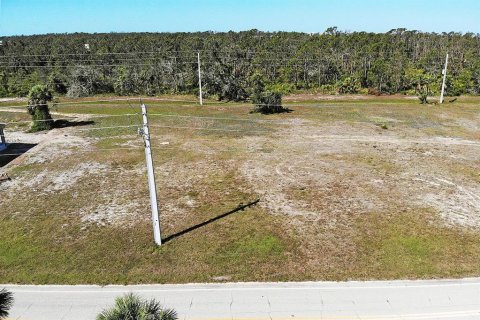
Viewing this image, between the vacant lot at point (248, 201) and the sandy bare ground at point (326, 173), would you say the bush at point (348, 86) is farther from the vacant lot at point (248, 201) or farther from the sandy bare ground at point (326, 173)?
the sandy bare ground at point (326, 173)

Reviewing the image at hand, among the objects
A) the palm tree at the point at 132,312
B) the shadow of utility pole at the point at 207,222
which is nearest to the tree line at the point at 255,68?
the shadow of utility pole at the point at 207,222

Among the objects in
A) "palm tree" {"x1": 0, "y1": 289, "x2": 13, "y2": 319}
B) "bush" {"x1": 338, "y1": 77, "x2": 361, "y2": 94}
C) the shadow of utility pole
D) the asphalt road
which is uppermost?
"palm tree" {"x1": 0, "y1": 289, "x2": 13, "y2": 319}

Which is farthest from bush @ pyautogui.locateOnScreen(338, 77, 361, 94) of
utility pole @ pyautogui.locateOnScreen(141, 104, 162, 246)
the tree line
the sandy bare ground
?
utility pole @ pyautogui.locateOnScreen(141, 104, 162, 246)

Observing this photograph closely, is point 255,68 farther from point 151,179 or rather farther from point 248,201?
point 151,179

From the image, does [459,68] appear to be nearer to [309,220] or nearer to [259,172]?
[259,172]

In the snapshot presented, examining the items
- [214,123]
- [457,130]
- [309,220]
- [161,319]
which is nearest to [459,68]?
[457,130]

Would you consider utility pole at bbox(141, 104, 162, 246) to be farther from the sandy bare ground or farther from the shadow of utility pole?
the sandy bare ground
